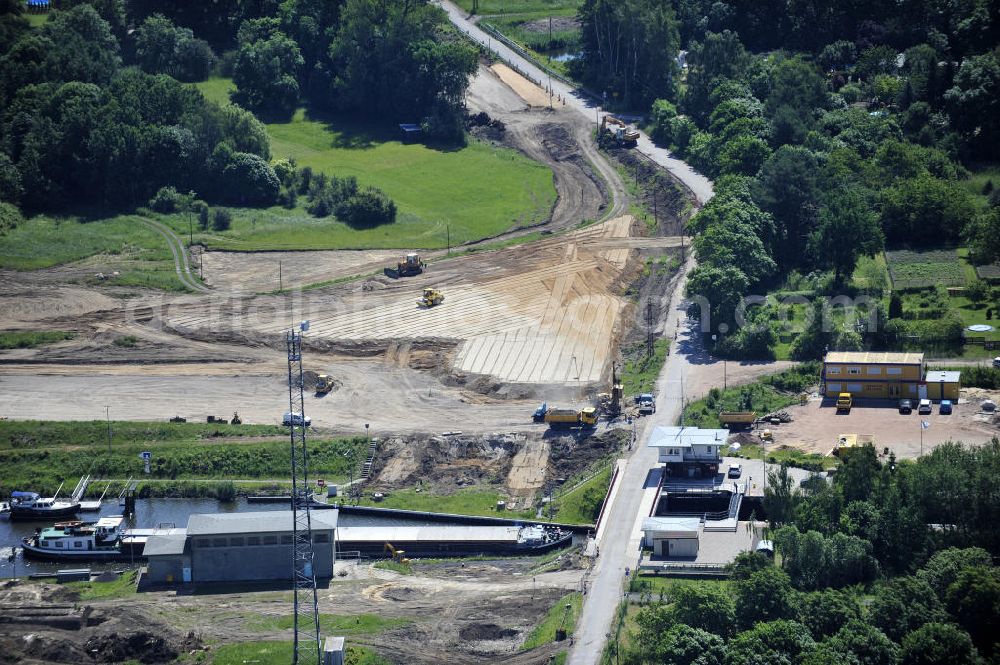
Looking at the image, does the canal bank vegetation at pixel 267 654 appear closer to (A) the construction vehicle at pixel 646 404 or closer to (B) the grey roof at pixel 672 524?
(B) the grey roof at pixel 672 524

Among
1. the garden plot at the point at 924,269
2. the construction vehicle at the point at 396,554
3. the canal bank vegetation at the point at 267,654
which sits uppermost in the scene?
the garden plot at the point at 924,269

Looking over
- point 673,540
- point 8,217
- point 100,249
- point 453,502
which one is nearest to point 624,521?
point 673,540

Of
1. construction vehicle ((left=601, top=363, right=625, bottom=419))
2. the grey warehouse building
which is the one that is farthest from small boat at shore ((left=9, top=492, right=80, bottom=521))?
construction vehicle ((left=601, top=363, right=625, bottom=419))

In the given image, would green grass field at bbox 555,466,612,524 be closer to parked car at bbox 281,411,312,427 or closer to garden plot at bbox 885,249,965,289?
parked car at bbox 281,411,312,427

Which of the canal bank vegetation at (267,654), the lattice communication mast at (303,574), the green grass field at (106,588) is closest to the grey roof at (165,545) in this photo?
the green grass field at (106,588)

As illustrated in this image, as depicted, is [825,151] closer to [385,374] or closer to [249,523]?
[385,374]

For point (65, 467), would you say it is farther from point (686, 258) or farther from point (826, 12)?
point (826, 12)
